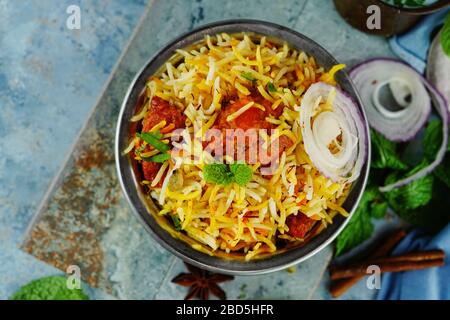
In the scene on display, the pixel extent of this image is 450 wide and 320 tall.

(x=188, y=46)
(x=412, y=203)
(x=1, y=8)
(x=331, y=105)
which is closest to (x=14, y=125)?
(x=1, y=8)

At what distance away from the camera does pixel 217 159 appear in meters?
2.45

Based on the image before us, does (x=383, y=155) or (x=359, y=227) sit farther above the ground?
(x=383, y=155)

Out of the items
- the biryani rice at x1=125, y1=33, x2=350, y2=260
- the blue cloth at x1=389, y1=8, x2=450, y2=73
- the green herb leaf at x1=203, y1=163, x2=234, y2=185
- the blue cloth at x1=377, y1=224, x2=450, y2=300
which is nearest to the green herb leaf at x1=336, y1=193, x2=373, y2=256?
the blue cloth at x1=377, y1=224, x2=450, y2=300

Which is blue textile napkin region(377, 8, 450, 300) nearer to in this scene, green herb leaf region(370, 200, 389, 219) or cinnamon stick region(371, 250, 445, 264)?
cinnamon stick region(371, 250, 445, 264)

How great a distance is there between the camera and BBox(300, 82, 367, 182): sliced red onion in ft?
7.86

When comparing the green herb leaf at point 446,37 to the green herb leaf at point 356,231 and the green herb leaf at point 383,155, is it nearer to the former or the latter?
the green herb leaf at point 383,155

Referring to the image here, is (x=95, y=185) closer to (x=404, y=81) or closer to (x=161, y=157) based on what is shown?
(x=161, y=157)

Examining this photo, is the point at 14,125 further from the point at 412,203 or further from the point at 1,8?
the point at 412,203

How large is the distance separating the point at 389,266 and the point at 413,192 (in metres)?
0.40

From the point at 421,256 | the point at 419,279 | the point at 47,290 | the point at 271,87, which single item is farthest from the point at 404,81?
the point at 47,290

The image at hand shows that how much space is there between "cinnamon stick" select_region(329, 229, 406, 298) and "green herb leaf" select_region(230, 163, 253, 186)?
1.23m

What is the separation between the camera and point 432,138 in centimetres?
330

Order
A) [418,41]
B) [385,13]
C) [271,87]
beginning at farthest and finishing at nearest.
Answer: [418,41] < [385,13] < [271,87]
